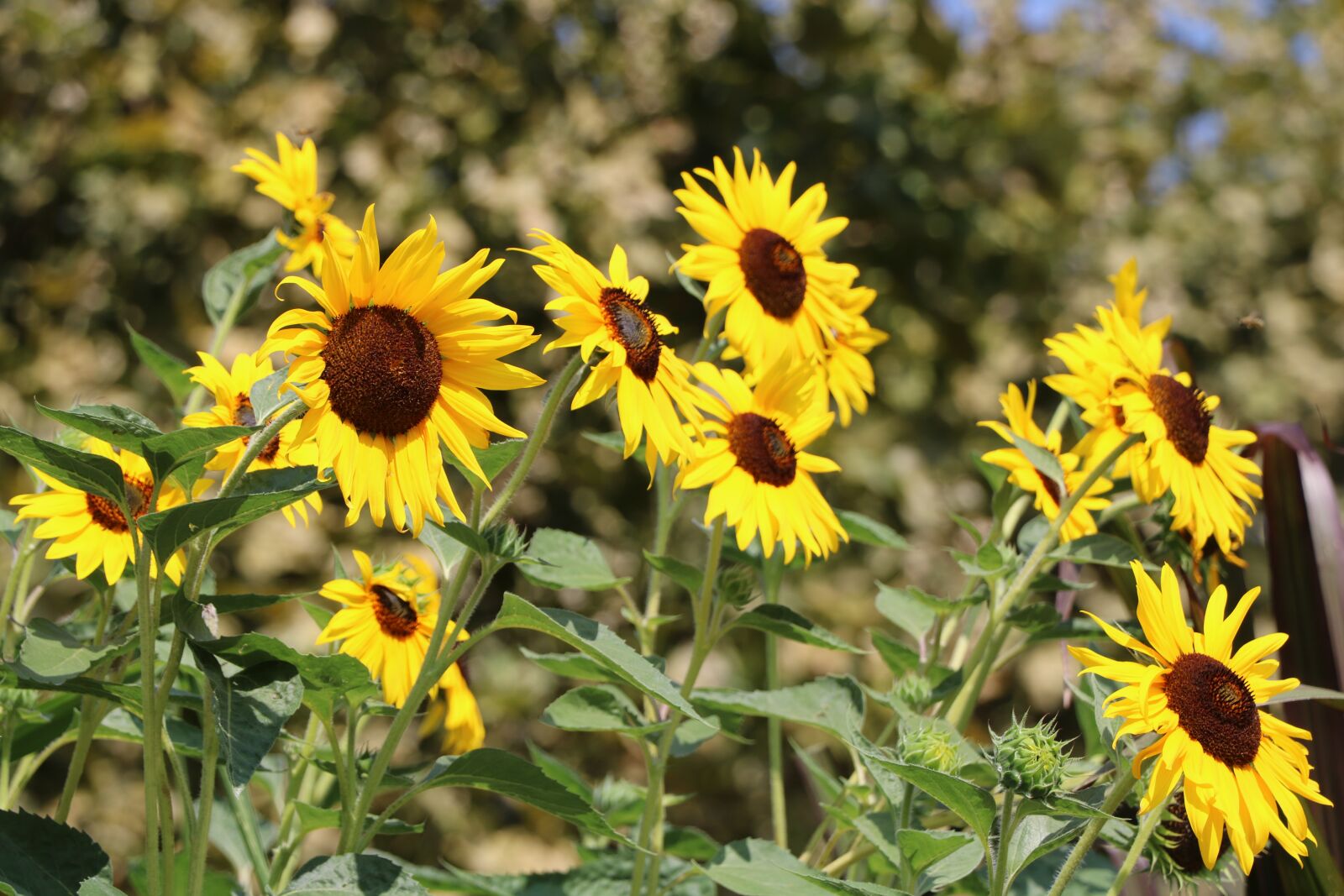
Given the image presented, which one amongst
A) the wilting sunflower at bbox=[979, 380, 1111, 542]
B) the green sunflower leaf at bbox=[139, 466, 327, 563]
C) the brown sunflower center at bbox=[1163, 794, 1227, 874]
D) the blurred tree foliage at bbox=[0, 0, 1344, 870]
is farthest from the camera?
the blurred tree foliage at bbox=[0, 0, 1344, 870]

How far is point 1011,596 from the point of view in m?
0.83

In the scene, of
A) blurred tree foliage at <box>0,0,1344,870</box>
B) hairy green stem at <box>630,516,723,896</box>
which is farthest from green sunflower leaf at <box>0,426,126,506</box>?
blurred tree foliage at <box>0,0,1344,870</box>

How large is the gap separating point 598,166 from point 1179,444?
154 centimetres

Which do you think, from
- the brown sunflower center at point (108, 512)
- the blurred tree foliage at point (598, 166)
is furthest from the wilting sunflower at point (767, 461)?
the blurred tree foliage at point (598, 166)

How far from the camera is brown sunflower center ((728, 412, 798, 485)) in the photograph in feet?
2.62

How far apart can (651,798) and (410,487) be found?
0.31 meters

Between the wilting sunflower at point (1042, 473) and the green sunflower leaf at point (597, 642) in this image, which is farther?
the wilting sunflower at point (1042, 473)

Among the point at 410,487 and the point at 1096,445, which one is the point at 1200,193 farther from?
the point at 410,487

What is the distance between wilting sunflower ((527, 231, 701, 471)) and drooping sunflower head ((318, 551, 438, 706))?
188mm

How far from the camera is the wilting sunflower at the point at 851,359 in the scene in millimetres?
951

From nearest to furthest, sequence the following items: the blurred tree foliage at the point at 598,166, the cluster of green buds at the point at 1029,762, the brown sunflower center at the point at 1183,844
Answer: the cluster of green buds at the point at 1029,762 → the brown sunflower center at the point at 1183,844 → the blurred tree foliage at the point at 598,166

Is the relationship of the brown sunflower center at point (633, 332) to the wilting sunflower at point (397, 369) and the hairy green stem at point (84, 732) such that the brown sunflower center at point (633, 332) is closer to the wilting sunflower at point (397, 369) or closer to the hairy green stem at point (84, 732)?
the wilting sunflower at point (397, 369)

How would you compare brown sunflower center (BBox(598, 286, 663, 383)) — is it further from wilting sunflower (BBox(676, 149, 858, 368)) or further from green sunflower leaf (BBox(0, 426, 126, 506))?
green sunflower leaf (BBox(0, 426, 126, 506))

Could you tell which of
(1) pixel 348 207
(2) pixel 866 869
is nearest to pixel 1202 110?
(1) pixel 348 207
